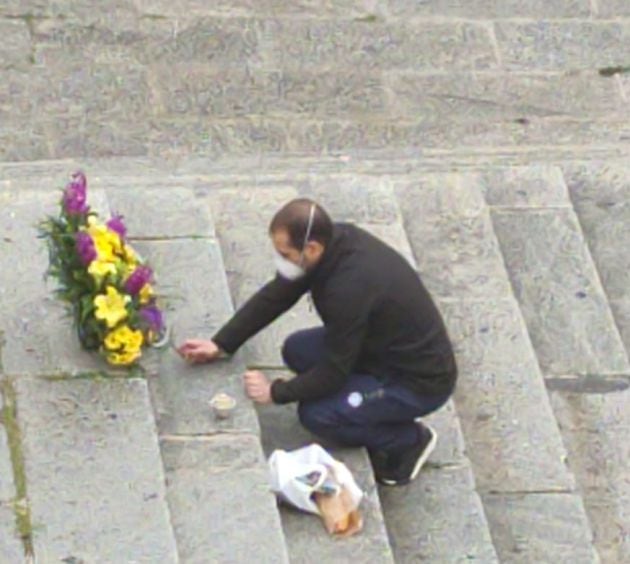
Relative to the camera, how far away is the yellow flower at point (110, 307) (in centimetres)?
654

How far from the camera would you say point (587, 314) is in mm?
8031

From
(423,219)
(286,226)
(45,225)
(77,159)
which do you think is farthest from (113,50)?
(286,226)

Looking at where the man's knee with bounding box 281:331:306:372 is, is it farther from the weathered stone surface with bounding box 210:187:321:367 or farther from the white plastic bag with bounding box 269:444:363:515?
the white plastic bag with bounding box 269:444:363:515

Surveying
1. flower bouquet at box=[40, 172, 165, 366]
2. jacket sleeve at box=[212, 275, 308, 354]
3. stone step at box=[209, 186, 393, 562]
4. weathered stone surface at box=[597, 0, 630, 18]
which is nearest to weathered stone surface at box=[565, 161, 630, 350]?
stone step at box=[209, 186, 393, 562]

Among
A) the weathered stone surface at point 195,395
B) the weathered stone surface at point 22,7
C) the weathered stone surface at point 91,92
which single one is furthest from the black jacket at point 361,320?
the weathered stone surface at point 22,7

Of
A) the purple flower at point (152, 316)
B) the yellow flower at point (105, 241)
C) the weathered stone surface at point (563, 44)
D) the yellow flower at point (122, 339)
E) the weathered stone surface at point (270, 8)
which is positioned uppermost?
the weathered stone surface at point (270, 8)

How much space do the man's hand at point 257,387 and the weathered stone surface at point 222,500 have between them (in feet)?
0.49

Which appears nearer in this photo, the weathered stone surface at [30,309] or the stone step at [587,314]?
the weathered stone surface at [30,309]

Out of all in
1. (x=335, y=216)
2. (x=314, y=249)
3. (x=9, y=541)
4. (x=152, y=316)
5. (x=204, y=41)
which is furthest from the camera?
(x=204, y=41)

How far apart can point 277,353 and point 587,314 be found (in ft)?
5.18

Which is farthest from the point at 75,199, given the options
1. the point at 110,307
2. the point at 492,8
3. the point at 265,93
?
the point at 492,8

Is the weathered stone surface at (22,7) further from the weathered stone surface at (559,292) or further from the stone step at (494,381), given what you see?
the weathered stone surface at (559,292)

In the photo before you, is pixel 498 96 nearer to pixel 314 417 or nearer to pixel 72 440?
pixel 314 417

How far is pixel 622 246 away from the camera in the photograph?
8523 mm
